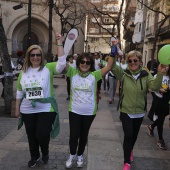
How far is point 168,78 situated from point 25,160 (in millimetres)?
2831

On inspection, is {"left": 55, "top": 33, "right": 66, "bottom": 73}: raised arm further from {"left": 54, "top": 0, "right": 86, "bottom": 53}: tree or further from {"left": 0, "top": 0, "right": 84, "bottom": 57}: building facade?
{"left": 0, "top": 0, "right": 84, "bottom": 57}: building facade

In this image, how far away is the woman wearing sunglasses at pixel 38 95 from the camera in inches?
143

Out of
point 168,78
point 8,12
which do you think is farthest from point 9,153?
point 8,12

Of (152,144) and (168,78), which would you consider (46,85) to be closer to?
(168,78)

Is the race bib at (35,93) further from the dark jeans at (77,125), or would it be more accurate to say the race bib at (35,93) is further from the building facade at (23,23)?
the building facade at (23,23)

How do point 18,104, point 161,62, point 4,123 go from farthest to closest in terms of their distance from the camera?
point 4,123, point 18,104, point 161,62

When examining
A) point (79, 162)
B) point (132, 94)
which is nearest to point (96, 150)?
point (79, 162)

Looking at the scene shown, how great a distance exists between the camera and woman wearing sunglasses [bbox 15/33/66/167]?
3.63m

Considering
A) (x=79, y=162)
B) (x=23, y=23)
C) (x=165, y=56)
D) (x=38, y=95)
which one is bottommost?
(x=79, y=162)

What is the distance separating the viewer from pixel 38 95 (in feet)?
11.9

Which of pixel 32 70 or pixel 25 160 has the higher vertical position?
pixel 32 70

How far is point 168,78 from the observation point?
15.5 feet

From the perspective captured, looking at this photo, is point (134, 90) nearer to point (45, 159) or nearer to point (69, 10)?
point (45, 159)

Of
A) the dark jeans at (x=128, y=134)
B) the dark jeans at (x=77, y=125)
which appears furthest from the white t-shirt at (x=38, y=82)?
the dark jeans at (x=128, y=134)
